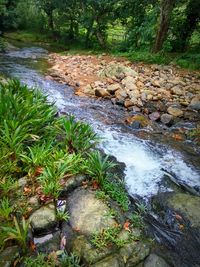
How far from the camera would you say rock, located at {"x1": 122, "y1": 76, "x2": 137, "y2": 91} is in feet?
33.8

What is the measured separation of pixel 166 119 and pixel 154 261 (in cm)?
533

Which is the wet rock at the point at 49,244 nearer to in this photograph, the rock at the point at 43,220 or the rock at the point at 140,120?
the rock at the point at 43,220

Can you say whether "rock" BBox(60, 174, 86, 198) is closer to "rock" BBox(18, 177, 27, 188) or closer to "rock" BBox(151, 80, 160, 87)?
"rock" BBox(18, 177, 27, 188)

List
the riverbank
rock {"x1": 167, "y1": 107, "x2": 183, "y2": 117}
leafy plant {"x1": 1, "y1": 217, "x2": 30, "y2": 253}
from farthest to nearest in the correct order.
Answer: rock {"x1": 167, "y1": 107, "x2": 183, "y2": 117}, the riverbank, leafy plant {"x1": 1, "y1": 217, "x2": 30, "y2": 253}

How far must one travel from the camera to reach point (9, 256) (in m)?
3.31

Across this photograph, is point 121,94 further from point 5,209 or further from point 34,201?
point 5,209

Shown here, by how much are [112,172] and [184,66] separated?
8950 mm

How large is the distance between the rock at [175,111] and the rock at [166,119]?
36 cm

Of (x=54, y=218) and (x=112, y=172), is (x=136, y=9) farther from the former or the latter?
(x=54, y=218)

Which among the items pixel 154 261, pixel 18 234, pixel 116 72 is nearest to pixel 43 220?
pixel 18 234

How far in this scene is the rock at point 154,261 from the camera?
11.6 feet

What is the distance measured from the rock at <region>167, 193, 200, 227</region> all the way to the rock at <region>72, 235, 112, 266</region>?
155 cm

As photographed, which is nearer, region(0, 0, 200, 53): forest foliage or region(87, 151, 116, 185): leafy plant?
region(87, 151, 116, 185): leafy plant

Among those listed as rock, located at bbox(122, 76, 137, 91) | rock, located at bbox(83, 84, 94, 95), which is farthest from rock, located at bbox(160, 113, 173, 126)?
rock, located at bbox(83, 84, 94, 95)
